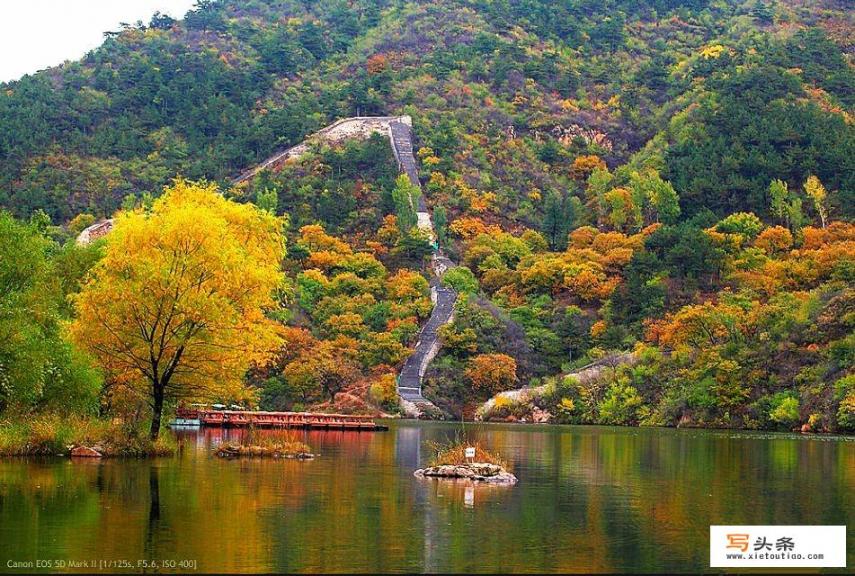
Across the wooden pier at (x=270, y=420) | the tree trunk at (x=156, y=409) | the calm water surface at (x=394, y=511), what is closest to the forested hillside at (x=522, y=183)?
the tree trunk at (x=156, y=409)

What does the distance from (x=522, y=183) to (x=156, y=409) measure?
10178cm

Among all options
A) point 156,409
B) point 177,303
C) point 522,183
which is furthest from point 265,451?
point 522,183

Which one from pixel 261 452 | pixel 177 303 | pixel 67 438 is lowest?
pixel 261 452

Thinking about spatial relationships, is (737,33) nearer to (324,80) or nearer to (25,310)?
(324,80)

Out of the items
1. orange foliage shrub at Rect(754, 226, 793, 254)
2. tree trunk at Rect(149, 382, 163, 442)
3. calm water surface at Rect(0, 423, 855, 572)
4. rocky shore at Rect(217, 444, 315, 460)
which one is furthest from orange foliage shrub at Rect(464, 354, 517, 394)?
tree trunk at Rect(149, 382, 163, 442)

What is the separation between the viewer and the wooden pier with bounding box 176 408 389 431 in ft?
222

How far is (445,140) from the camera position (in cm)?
13975

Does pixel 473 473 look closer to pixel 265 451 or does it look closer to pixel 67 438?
pixel 265 451

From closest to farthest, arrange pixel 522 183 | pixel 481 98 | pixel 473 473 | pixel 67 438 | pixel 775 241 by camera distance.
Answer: pixel 473 473, pixel 67 438, pixel 775 241, pixel 522 183, pixel 481 98

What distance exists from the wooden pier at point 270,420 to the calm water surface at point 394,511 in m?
24.8

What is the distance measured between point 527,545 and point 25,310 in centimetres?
2018

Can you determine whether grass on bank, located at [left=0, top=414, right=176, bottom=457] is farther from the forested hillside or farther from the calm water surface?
the calm water surface

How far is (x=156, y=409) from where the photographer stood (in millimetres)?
39156

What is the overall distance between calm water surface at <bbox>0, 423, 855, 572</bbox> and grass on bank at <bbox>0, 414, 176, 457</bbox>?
51.6 inches
